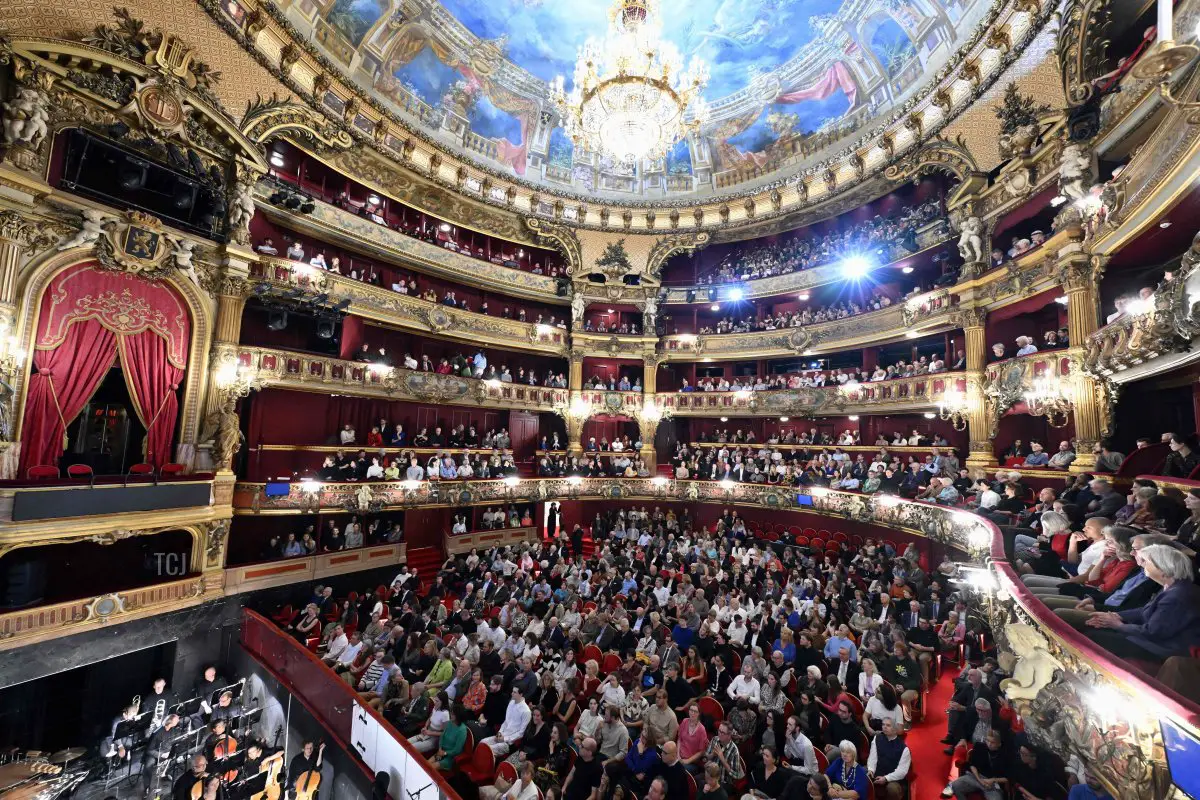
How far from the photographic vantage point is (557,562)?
12.9 metres

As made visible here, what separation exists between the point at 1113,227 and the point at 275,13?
18.0 m

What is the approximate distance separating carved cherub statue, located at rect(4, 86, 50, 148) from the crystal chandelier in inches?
380

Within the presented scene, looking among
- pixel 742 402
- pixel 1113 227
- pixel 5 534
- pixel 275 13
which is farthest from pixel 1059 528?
pixel 275 13

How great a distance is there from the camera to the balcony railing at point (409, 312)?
1330 cm

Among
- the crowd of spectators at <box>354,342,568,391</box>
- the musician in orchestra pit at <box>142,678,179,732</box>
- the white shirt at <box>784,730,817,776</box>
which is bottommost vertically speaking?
the musician in orchestra pit at <box>142,678,179,732</box>

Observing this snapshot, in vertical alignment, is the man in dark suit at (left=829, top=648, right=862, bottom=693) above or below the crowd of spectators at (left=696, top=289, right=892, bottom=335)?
below

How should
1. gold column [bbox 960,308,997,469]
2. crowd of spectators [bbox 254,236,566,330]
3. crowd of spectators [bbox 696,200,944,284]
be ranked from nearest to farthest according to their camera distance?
gold column [bbox 960,308,997,469]
crowd of spectators [bbox 254,236,566,330]
crowd of spectators [bbox 696,200,944,284]

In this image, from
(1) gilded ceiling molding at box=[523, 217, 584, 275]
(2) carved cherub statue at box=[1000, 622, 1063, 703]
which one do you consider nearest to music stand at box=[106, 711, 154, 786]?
(2) carved cherub statue at box=[1000, 622, 1063, 703]

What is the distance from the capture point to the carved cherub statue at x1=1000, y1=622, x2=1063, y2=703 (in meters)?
3.72

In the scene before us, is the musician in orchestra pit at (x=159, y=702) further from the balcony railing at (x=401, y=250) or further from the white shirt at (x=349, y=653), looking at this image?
the balcony railing at (x=401, y=250)

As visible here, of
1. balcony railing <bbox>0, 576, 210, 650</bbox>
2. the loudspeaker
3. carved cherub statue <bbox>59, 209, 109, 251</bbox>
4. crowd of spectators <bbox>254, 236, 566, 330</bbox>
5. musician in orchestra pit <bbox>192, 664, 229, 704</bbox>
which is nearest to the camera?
balcony railing <bbox>0, 576, 210, 650</bbox>

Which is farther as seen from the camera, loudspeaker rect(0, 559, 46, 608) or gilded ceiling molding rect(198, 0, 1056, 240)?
gilded ceiling molding rect(198, 0, 1056, 240)

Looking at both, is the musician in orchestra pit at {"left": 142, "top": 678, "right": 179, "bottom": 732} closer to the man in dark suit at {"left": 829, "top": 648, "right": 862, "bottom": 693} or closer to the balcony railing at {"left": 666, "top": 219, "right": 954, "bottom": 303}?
the man in dark suit at {"left": 829, "top": 648, "right": 862, "bottom": 693}

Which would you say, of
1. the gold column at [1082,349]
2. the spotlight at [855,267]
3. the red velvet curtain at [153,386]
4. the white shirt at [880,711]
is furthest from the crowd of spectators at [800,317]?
the red velvet curtain at [153,386]
